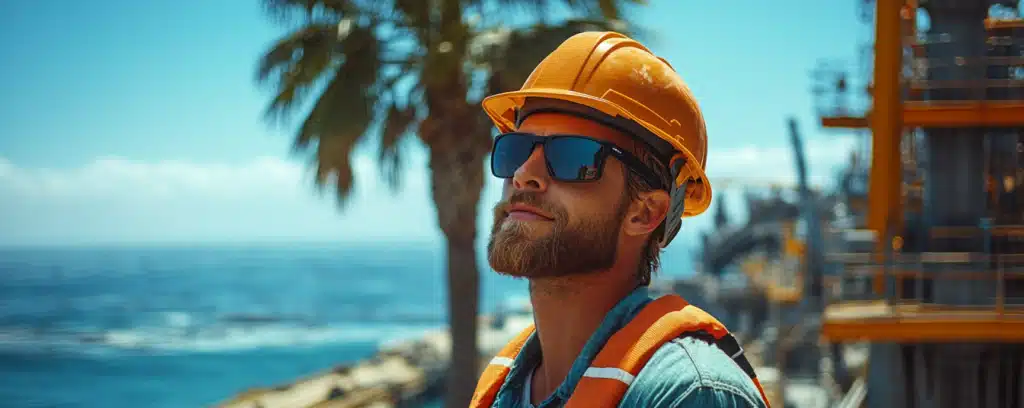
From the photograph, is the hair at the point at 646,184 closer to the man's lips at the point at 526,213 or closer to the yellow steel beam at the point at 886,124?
the man's lips at the point at 526,213

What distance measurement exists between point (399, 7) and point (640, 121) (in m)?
9.73

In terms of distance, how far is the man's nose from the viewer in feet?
6.46

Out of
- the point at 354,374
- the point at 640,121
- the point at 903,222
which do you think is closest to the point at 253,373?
the point at 354,374

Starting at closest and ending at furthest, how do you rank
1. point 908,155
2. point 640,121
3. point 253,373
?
point 640,121 < point 908,155 < point 253,373

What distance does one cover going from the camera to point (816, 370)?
26.5 meters

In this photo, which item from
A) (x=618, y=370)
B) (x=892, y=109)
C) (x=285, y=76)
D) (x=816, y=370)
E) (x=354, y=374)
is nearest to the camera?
(x=618, y=370)

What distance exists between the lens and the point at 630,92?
1.97 metres

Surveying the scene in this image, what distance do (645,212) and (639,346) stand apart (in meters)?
0.37

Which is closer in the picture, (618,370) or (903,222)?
(618,370)

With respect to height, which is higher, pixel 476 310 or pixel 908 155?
pixel 908 155

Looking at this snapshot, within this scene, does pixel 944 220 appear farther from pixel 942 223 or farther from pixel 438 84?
pixel 438 84

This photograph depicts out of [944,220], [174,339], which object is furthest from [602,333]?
[174,339]

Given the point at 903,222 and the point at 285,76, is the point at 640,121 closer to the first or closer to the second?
the point at 285,76

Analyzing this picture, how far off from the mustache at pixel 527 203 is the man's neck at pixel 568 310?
0.15 meters
